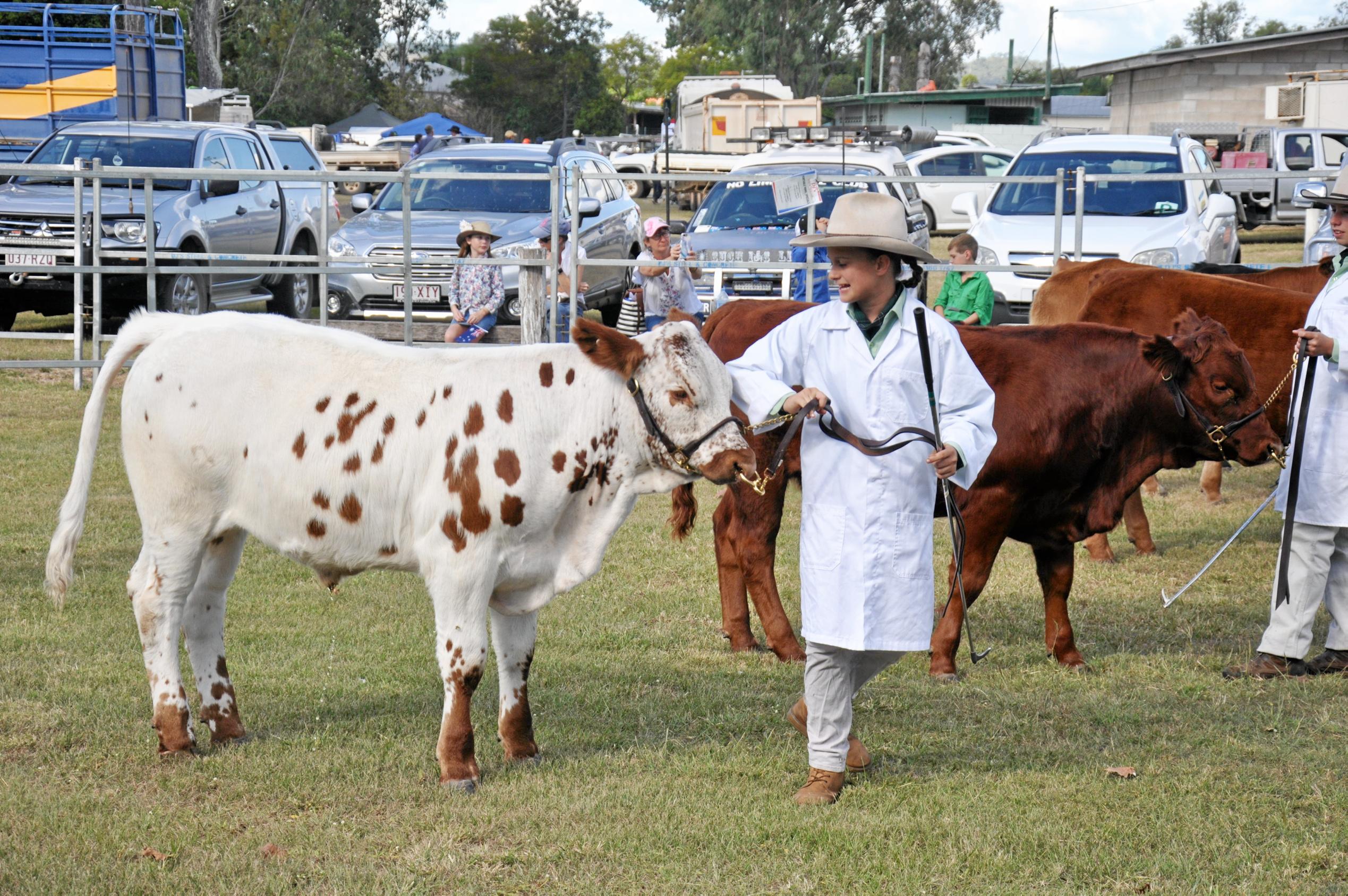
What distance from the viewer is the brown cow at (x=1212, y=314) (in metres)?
8.19

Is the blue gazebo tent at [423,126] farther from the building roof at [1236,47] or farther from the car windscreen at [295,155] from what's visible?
the car windscreen at [295,155]

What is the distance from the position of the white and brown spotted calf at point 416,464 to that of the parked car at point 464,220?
24.6 ft

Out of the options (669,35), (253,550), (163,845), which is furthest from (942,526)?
(669,35)

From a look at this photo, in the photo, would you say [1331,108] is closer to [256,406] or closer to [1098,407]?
[1098,407]

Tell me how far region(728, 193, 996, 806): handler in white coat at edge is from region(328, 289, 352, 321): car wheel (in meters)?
10.0

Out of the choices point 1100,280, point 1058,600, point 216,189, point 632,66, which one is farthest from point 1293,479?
point 632,66

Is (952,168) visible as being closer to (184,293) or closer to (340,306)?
(340,306)

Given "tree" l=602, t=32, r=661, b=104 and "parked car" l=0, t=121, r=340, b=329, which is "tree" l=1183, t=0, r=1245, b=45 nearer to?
"tree" l=602, t=32, r=661, b=104

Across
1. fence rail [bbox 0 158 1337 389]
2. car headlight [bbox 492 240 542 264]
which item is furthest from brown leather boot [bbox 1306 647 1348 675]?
car headlight [bbox 492 240 542 264]

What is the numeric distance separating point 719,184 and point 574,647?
37.2ft

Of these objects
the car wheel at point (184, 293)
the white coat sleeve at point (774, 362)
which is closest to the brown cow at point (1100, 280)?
the white coat sleeve at point (774, 362)

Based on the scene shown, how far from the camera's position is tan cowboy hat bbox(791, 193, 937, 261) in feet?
14.8

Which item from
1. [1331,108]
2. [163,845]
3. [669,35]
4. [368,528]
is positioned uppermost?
[669,35]

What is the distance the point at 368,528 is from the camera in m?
4.83
